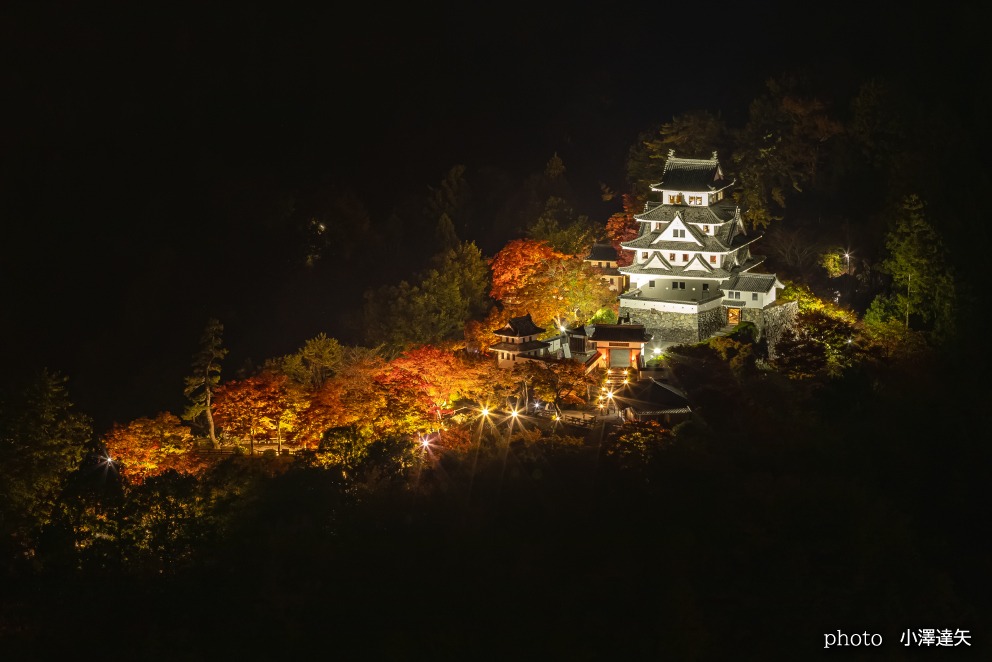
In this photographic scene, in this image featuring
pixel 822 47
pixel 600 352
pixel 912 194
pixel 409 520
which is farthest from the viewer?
pixel 822 47

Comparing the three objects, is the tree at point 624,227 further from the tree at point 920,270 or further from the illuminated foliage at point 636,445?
the illuminated foliage at point 636,445

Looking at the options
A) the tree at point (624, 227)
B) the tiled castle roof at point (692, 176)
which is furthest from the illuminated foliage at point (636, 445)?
the tree at point (624, 227)

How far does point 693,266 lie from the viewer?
87.5 feet

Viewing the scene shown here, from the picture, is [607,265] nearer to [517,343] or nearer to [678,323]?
[678,323]

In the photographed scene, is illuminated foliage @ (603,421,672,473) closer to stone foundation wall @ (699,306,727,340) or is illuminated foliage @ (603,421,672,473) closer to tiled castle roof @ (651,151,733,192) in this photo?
stone foundation wall @ (699,306,727,340)

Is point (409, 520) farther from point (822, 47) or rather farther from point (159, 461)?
point (822, 47)

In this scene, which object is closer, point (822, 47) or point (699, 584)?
point (699, 584)

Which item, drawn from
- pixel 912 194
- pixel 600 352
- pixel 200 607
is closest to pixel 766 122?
pixel 912 194

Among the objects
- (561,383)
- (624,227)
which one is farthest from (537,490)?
(624,227)

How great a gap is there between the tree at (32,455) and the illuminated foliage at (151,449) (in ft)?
4.23

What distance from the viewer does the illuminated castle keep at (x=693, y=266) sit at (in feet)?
85.4

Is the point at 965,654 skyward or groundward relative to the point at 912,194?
groundward

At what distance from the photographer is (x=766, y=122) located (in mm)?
32219

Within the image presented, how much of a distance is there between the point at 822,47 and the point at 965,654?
2407 cm
